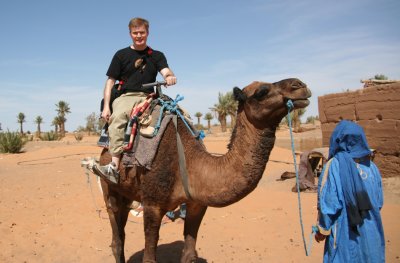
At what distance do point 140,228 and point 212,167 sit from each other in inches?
193

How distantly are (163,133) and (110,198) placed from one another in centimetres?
154

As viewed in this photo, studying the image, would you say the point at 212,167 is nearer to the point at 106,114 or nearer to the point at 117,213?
the point at 106,114

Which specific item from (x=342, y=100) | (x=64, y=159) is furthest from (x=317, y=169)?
(x=64, y=159)

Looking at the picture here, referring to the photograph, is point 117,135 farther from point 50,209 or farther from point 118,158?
point 50,209

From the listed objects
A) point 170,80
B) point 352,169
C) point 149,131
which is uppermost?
point 170,80

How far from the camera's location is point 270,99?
322 cm

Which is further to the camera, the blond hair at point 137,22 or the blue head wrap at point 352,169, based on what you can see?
the blond hair at point 137,22

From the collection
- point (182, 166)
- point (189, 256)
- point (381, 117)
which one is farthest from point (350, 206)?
point (381, 117)

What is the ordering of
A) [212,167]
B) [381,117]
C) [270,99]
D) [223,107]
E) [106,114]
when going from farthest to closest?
1. [223,107]
2. [381,117]
3. [106,114]
4. [212,167]
5. [270,99]

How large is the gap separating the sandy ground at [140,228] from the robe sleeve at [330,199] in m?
2.81

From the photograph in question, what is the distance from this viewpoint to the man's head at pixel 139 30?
4.38 m

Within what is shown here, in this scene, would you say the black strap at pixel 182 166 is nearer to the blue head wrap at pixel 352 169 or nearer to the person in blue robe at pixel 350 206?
the person in blue robe at pixel 350 206

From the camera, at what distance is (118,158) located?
4281 millimetres

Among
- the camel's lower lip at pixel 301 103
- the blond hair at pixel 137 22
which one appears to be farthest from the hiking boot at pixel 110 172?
the camel's lower lip at pixel 301 103
